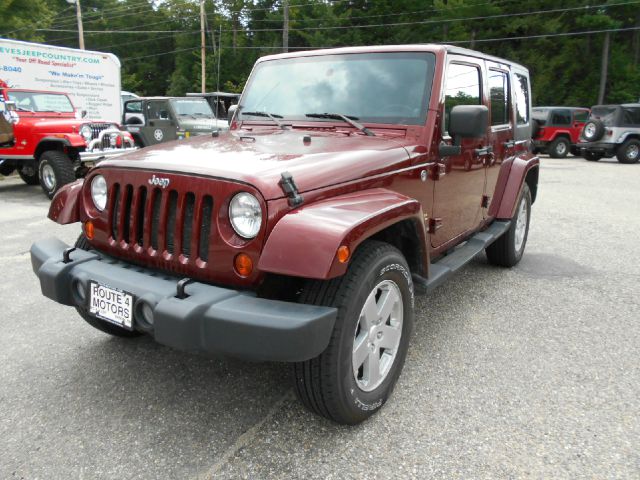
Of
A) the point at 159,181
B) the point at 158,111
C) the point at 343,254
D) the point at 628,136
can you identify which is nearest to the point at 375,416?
the point at 343,254

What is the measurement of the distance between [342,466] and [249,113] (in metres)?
2.52

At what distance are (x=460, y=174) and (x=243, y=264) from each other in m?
2.07

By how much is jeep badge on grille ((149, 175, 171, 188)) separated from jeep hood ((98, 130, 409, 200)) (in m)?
0.05

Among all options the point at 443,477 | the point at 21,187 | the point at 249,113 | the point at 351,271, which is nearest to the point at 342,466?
the point at 443,477

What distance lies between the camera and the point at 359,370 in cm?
247

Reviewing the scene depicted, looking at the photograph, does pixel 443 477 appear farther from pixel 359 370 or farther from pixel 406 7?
pixel 406 7

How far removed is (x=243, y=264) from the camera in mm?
2145

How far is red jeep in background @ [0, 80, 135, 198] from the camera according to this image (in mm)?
8969

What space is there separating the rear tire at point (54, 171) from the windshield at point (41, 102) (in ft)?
4.50

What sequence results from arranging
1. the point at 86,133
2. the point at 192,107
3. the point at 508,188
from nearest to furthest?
the point at 508,188
the point at 86,133
the point at 192,107

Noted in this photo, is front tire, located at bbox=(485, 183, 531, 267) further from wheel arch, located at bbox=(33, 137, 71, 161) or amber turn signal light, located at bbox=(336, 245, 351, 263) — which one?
wheel arch, located at bbox=(33, 137, 71, 161)

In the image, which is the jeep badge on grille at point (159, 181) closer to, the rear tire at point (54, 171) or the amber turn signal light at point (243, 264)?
the amber turn signal light at point (243, 264)

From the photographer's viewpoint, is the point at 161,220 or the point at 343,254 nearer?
the point at 343,254

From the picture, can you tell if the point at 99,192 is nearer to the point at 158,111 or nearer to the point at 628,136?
the point at 158,111
